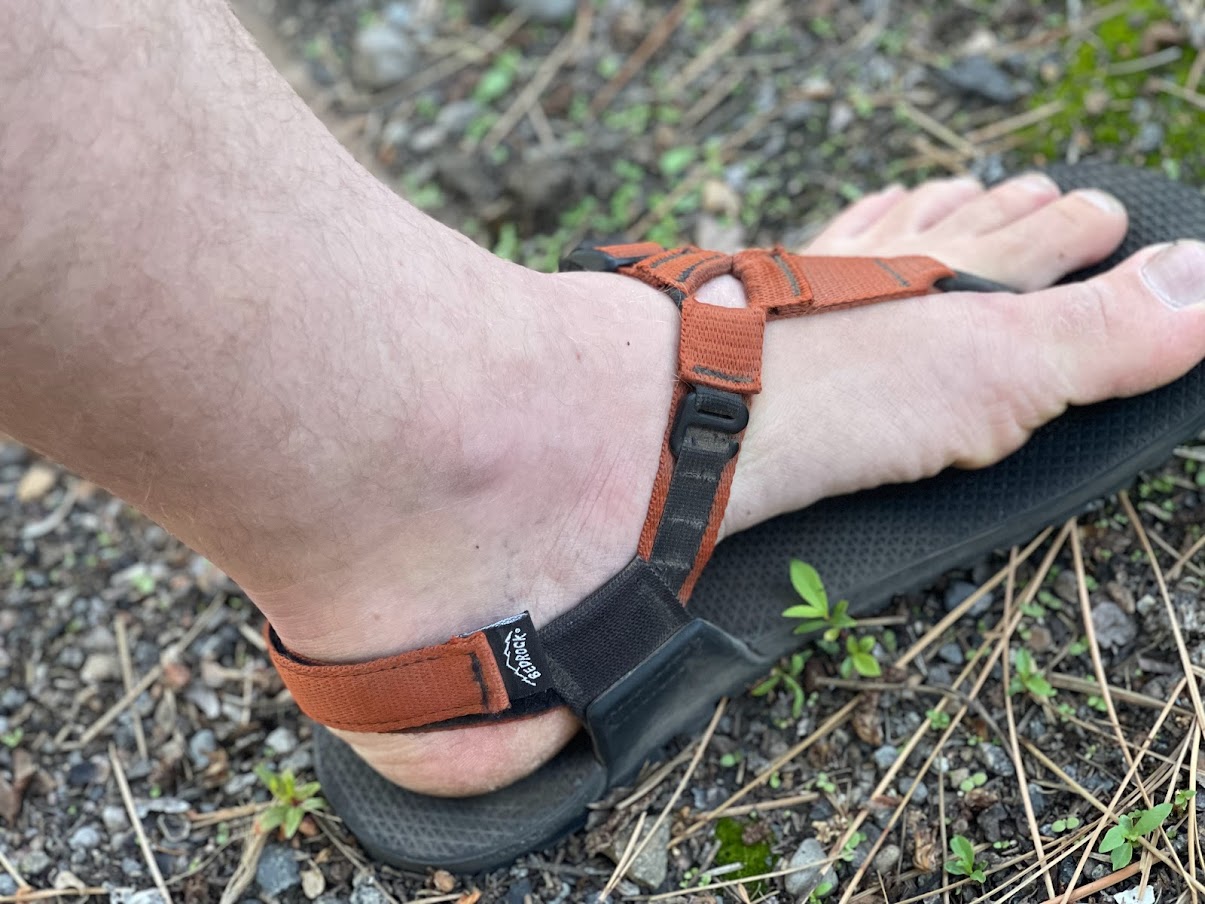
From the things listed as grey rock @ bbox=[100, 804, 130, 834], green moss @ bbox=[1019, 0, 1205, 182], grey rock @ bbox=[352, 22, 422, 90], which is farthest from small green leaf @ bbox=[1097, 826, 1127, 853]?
grey rock @ bbox=[352, 22, 422, 90]

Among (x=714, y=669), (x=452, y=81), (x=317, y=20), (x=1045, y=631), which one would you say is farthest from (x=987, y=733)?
(x=317, y=20)

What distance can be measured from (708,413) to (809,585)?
300mm

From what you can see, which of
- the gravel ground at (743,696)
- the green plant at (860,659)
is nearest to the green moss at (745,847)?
the gravel ground at (743,696)

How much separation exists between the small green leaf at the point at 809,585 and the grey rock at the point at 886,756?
0.19 m

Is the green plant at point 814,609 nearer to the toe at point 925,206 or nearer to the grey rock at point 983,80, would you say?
the toe at point 925,206

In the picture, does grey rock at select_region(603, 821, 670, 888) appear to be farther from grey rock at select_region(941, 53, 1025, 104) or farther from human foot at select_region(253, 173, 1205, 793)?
grey rock at select_region(941, 53, 1025, 104)

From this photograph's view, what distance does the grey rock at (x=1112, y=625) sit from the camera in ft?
4.66

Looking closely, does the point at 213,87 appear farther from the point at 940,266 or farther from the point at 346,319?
the point at 940,266

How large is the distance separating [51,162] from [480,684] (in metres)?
0.72

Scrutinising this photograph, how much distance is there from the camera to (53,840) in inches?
58.1

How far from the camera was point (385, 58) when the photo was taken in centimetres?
271

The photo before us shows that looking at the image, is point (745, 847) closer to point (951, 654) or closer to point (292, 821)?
point (951, 654)

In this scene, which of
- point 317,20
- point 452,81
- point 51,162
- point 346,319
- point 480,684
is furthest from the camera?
point 317,20

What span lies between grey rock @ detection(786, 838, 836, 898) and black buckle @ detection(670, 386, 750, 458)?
0.54m
